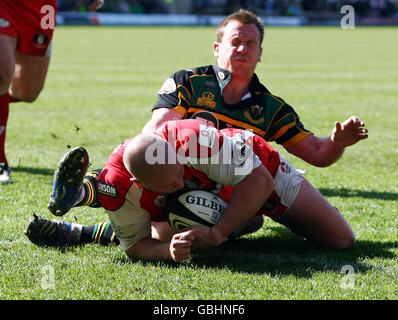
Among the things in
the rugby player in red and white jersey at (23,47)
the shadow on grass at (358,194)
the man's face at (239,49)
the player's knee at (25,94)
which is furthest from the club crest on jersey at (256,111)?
the player's knee at (25,94)

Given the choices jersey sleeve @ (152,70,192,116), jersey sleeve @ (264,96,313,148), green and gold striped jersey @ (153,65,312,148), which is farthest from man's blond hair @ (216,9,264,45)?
jersey sleeve @ (264,96,313,148)

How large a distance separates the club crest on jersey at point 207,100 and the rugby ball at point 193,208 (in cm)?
86

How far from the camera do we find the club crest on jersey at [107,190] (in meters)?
3.81

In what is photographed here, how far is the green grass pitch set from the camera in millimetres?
3438

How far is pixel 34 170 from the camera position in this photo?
21.3 feet

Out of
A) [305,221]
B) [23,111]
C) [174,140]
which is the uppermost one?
[174,140]

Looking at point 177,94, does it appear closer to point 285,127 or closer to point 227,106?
point 227,106

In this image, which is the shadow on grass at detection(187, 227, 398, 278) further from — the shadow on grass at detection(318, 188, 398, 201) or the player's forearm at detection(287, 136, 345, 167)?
the shadow on grass at detection(318, 188, 398, 201)

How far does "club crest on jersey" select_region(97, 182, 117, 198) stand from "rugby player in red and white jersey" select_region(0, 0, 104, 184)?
1445 millimetres

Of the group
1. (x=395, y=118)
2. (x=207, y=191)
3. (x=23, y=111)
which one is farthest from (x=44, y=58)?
(x=395, y=118)

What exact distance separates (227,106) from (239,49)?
375 millimetres

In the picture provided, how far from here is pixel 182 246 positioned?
3.55 meters
